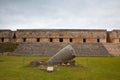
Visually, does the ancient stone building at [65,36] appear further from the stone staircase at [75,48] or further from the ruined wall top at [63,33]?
the stone staircase at [75,48]

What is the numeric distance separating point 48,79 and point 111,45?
971 inches

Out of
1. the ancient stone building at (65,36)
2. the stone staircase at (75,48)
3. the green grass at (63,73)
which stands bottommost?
the green grass at (63,73)

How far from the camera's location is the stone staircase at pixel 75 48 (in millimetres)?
28508

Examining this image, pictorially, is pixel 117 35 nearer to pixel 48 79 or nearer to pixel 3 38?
pixel 3 38

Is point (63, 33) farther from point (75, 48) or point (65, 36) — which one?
point (75, 48)

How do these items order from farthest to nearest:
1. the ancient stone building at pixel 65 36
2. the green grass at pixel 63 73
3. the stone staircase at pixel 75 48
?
the ancient stone building at pixel 65 36 < the stone staircase at pixel 75 48 < the green grass at pixel 63 73

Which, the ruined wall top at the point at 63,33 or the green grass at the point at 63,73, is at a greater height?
the ruined wall top at the point at 63,33

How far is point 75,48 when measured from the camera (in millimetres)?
Answer: 30688

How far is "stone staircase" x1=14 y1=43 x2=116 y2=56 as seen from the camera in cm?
2851

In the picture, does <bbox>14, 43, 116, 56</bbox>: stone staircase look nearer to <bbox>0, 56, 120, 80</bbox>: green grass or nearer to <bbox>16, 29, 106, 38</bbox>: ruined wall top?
<bbox>16, 29, 106, 38</bbox>: ruined wall top

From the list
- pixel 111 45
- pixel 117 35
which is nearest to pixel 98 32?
pixel 117 35

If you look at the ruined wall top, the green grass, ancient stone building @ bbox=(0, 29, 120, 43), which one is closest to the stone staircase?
ancient stone building @ bbox=(0, 29, 120, 43)

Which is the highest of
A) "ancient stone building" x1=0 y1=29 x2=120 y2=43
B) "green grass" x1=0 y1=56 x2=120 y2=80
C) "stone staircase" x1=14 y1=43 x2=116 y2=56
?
"ancient stone building" x1=0 y1=29 x2=120 y2=43

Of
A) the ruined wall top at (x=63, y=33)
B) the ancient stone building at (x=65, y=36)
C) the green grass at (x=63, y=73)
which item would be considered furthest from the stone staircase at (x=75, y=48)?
the green grass at (x=63, y=73)
